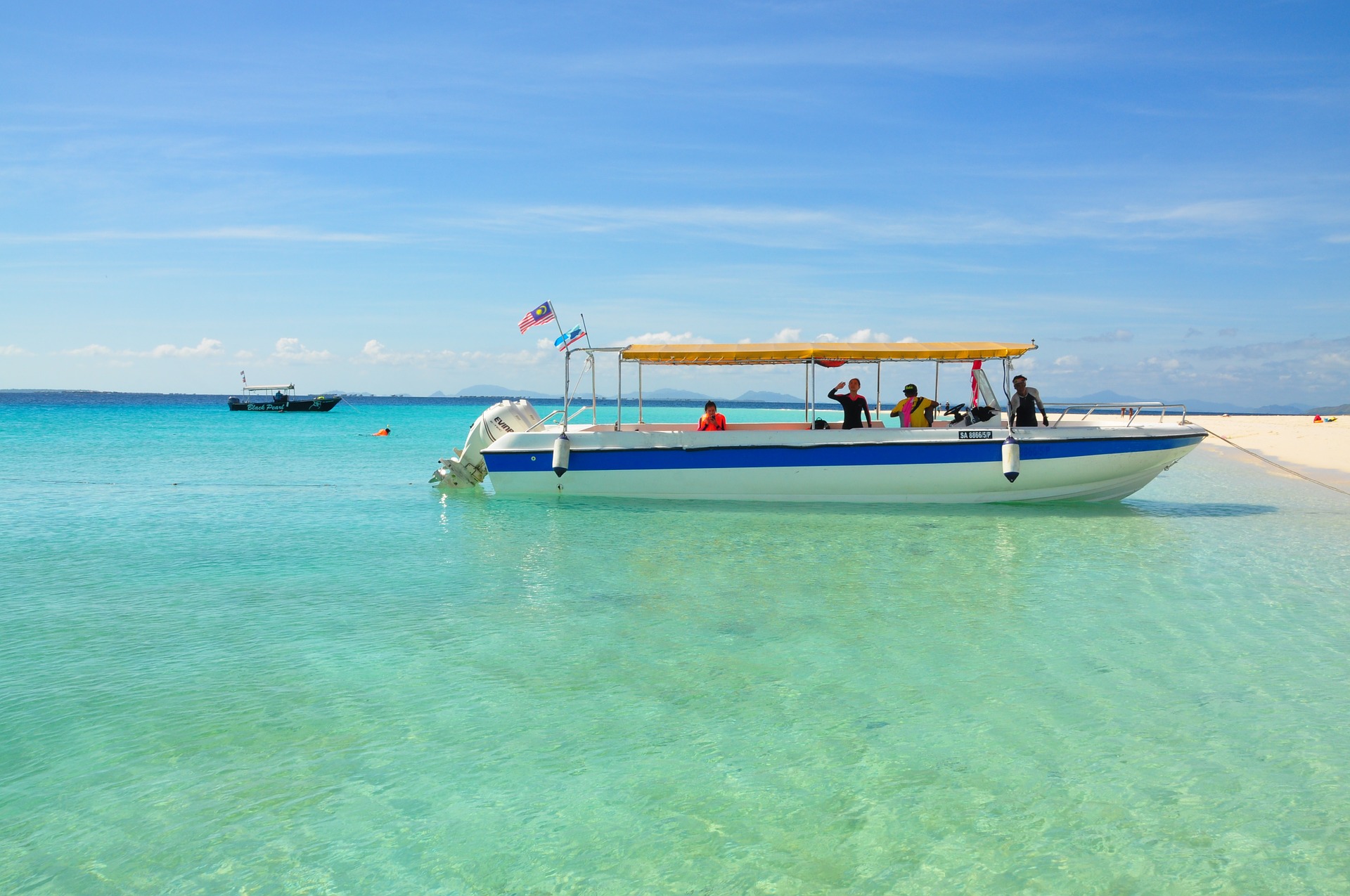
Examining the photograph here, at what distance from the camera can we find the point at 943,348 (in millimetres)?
14969

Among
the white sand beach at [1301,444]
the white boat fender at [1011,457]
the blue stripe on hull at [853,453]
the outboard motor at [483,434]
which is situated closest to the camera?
A: the white boat fender at [1011,457]

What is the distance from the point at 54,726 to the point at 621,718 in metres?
→ 3.65

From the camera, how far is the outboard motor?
17047mm

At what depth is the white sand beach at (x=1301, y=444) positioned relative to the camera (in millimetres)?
24500

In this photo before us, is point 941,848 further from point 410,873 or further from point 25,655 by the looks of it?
point 25,655

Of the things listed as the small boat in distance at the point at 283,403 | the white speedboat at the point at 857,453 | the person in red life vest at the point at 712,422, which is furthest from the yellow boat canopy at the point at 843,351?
the small boat in distance at the point at 283,403

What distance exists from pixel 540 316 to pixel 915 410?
6.73 meters

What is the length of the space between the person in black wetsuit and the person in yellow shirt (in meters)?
0.62

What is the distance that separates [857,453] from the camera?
14977 millimetres

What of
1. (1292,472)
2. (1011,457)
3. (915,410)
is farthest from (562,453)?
(1292,472)

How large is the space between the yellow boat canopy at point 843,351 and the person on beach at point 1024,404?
0.51 m

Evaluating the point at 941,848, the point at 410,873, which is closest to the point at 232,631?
the point at 410,873

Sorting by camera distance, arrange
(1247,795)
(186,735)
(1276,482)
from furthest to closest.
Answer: (1276,482), (186,735), (1247,795)

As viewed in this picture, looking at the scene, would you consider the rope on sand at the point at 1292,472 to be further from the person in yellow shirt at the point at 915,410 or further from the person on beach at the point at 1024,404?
the person in yellow shirt at the point at 915,410
